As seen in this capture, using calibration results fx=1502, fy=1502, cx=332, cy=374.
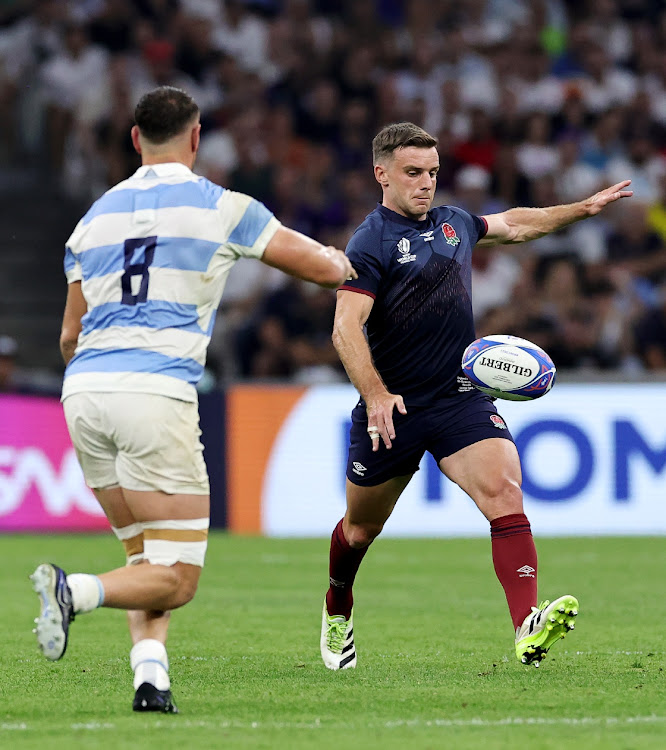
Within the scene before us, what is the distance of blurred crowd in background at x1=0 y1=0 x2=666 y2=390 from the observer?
53.0 feet

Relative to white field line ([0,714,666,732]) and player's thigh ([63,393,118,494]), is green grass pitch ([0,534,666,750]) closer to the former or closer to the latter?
white field line ([0,714,666,732])

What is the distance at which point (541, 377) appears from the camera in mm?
6961

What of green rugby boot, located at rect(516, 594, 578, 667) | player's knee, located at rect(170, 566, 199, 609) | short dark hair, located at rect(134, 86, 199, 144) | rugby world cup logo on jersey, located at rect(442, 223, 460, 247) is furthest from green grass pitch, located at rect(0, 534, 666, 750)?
short dark hair, located at rect(134, 86, 199, 144)

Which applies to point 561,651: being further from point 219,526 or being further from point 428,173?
point 219,526

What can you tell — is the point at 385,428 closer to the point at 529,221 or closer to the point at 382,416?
the point at 382,416

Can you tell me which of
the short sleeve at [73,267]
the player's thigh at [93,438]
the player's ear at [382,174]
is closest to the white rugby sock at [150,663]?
the player's thigh at [93,438]

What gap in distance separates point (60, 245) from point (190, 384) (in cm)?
1374

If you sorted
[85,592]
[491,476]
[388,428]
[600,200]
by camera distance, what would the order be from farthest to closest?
[600,200]
[491,476]
[388,428]
[85,592]

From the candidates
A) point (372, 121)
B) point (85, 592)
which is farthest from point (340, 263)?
point (372, 121)

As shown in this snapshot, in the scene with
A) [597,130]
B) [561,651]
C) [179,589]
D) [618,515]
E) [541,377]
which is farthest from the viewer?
[597,130]

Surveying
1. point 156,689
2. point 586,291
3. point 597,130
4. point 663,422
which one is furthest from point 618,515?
point 156,689

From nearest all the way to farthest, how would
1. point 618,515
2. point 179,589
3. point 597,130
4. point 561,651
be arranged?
point 179,589 < point 561,651 < point 618,515 < point 597,130

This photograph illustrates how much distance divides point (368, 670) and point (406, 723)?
159 centimetres

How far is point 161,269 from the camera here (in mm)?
5363
